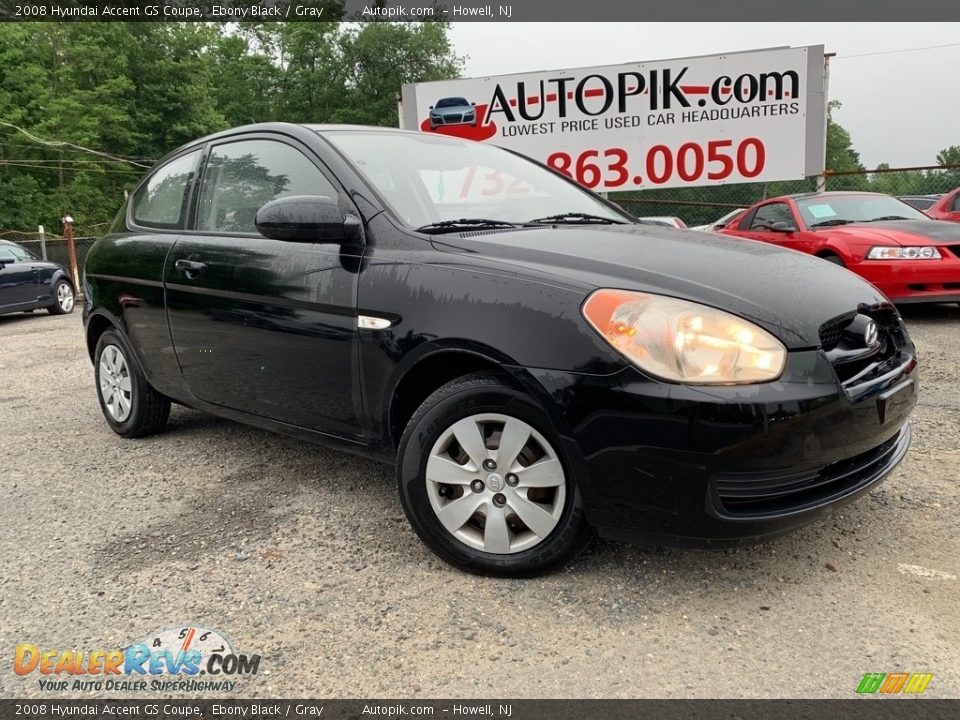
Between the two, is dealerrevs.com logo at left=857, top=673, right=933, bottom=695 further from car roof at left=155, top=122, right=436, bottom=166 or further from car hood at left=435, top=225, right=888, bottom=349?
car roof at left=155, top=122, right=436, bottom=166

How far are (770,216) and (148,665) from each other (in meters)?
7.70

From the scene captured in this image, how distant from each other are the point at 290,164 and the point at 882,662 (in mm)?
2673

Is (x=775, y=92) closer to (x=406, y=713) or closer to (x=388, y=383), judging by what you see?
(x=388, y=383)

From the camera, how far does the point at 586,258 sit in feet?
7.68

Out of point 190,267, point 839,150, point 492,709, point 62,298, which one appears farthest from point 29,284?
point 839,150

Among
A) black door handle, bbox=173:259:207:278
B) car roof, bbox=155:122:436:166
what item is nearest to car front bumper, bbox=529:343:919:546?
car roof, bbox=155:122:436:166

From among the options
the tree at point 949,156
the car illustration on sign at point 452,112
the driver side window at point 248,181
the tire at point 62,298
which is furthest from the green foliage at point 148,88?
the tree at point 949,156

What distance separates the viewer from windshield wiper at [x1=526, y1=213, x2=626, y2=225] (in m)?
2.99

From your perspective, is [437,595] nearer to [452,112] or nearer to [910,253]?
[910,253]

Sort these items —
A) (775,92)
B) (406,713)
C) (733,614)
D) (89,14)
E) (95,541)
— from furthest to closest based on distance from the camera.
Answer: (89,14), (775,92), (95,541), (733,614), (406,713)

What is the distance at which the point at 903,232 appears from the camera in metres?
6.83

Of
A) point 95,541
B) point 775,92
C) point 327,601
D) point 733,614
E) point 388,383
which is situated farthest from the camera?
point 775,92

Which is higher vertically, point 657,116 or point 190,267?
point 657,116

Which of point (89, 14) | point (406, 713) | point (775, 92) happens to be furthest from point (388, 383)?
point (89, 14)
